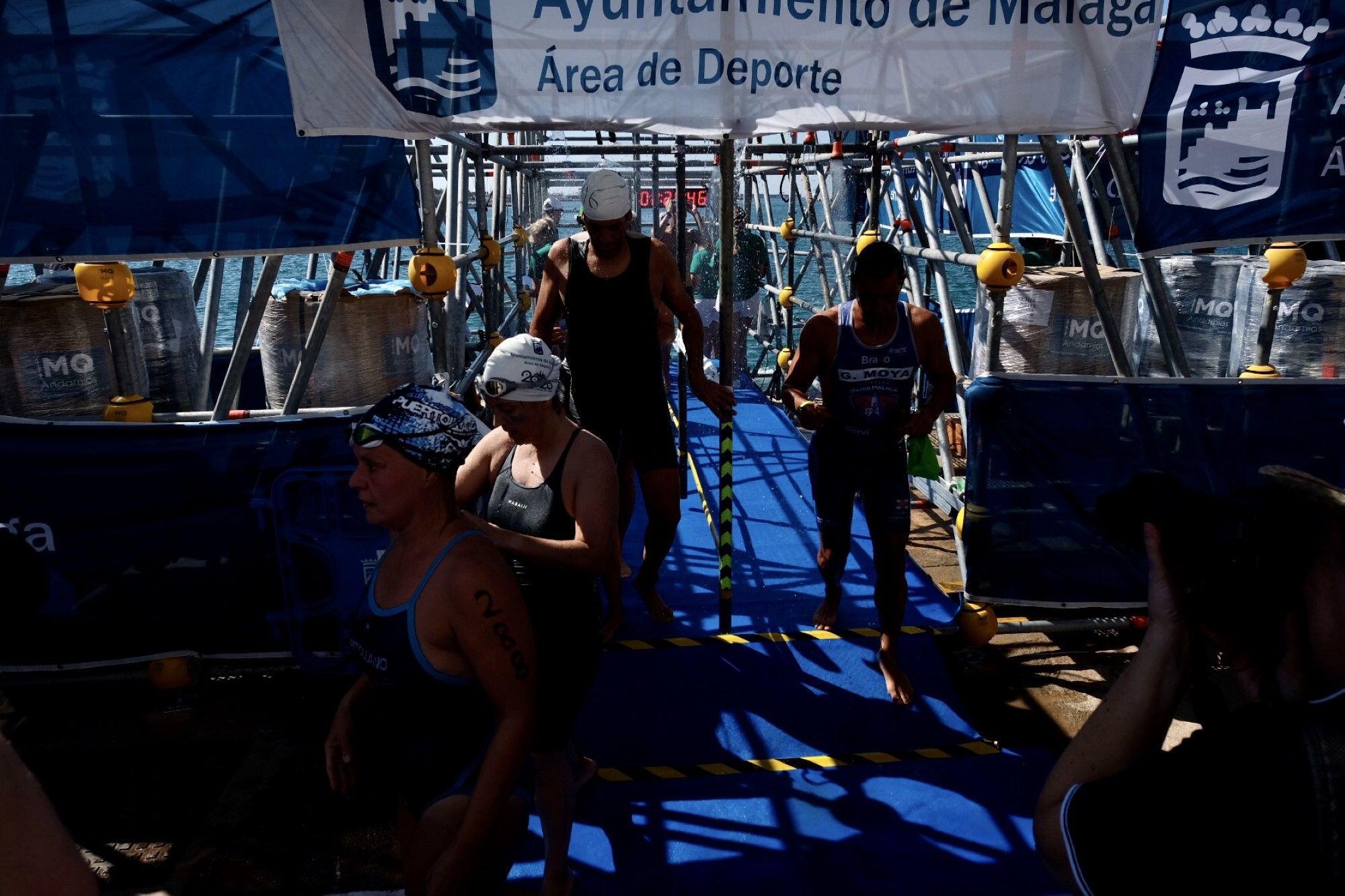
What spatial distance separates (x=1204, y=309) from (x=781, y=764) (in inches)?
170

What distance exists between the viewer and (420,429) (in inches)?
87.7

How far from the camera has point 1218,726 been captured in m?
1.45

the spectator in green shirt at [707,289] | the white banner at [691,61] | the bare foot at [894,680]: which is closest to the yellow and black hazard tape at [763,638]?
the bare foot at [894,680]

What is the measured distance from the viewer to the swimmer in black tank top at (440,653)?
2100mm

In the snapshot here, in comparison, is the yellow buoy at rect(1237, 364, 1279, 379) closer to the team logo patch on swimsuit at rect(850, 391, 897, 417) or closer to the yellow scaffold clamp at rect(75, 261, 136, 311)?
the team logo patch on swimsuit at rect(850, 391, 897, 417)

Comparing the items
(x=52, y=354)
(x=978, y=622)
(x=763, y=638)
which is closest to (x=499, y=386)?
(x=763, y=638)

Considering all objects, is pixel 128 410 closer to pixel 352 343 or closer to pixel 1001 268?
pixel 352 343

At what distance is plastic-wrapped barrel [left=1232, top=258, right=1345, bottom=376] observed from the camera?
17.0 feet

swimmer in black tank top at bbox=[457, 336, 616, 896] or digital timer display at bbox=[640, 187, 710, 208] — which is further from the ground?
digital timer display at bbox=[640, 187, 710, 208]

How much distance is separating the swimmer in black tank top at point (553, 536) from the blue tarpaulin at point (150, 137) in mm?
1555

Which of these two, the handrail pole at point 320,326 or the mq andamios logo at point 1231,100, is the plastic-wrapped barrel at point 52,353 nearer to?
the handrail pole at point 320,326

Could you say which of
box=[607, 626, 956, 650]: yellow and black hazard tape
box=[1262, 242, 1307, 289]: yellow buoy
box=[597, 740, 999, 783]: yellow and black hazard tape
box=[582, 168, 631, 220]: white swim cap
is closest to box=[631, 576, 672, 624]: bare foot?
box=[607, 626, 956, 650]: yellow and black hazard tape

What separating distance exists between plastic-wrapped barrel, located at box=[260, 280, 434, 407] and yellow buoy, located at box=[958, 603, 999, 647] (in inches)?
126

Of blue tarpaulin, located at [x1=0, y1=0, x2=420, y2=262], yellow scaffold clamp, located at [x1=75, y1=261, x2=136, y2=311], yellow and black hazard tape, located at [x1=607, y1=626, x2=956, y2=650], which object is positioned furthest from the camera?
yellow and black hazard tape, located at [x1=607, y1=626, x2=956, y2=650]
